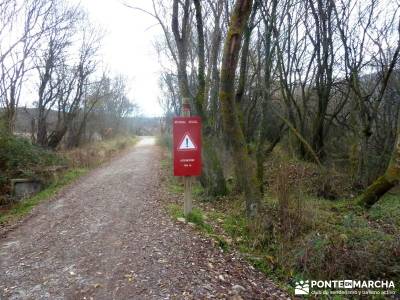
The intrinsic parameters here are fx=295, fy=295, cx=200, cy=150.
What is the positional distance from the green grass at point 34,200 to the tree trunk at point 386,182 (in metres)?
8.59

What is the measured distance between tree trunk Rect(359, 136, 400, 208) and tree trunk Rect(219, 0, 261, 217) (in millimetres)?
3002

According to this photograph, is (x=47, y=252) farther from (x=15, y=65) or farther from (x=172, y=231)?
(x=15, y=65)

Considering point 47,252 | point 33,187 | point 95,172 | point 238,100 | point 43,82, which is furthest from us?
point 43,82

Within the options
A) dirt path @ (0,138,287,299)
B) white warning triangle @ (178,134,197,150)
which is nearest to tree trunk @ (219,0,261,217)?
white warning triangle @ (178,134,197,150)

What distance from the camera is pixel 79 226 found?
6.08 meters

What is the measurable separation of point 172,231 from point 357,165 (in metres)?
8.88

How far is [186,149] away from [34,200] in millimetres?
5784

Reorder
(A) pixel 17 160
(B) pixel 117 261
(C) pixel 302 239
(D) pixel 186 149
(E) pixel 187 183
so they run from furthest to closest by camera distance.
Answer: (A) pixel 17 160 → (E) pixel 187 183 → (D) pixel 186 149 → (C) pixel 302 239 → (B) pixel 117 261

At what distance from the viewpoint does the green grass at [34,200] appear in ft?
24.1

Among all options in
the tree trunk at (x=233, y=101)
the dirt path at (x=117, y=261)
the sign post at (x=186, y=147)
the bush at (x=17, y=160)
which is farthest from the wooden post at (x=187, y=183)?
the bush at (x=17, y=160)

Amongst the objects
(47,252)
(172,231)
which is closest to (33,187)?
(47,252)

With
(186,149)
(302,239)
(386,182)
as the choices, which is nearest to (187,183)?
(186,149)

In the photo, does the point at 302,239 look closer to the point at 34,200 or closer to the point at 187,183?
the point at 187,183

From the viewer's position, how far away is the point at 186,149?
18.6 ft
